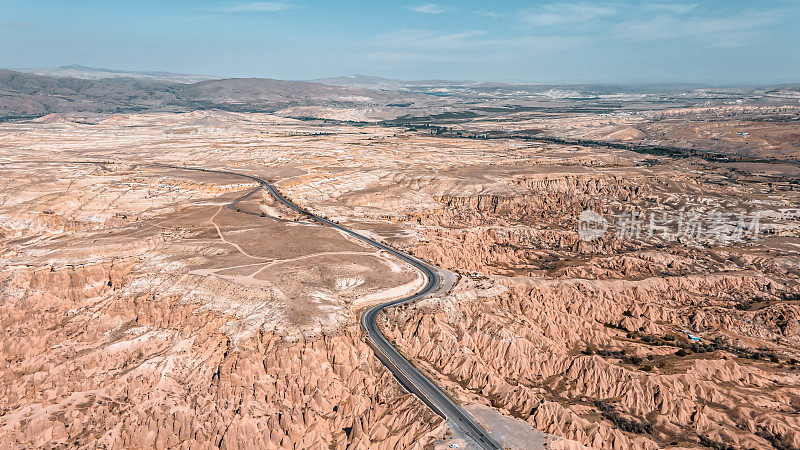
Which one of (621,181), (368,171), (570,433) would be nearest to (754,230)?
(621,181)

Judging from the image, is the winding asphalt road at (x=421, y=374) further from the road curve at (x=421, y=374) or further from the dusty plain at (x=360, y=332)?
the dusty plain at (x=360, y=332)

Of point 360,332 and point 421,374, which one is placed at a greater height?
point 360,332

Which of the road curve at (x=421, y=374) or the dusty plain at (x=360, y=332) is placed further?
the dusty plain at (x=360, y=332)

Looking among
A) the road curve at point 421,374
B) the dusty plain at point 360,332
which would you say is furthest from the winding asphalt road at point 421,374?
the dusty plain at point 360,332

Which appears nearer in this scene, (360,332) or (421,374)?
(421,374)

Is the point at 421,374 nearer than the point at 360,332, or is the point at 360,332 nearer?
the point at 421,374

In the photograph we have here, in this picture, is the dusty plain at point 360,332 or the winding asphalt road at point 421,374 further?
the dusty plain at point 360,332

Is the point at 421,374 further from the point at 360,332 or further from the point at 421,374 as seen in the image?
the point at 360,332

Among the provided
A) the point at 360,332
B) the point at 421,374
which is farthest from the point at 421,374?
the point at 360,332

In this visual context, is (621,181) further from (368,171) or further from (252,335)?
(252,335)

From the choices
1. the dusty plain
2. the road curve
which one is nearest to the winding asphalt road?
the road curve

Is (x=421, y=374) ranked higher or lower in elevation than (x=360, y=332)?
lower
